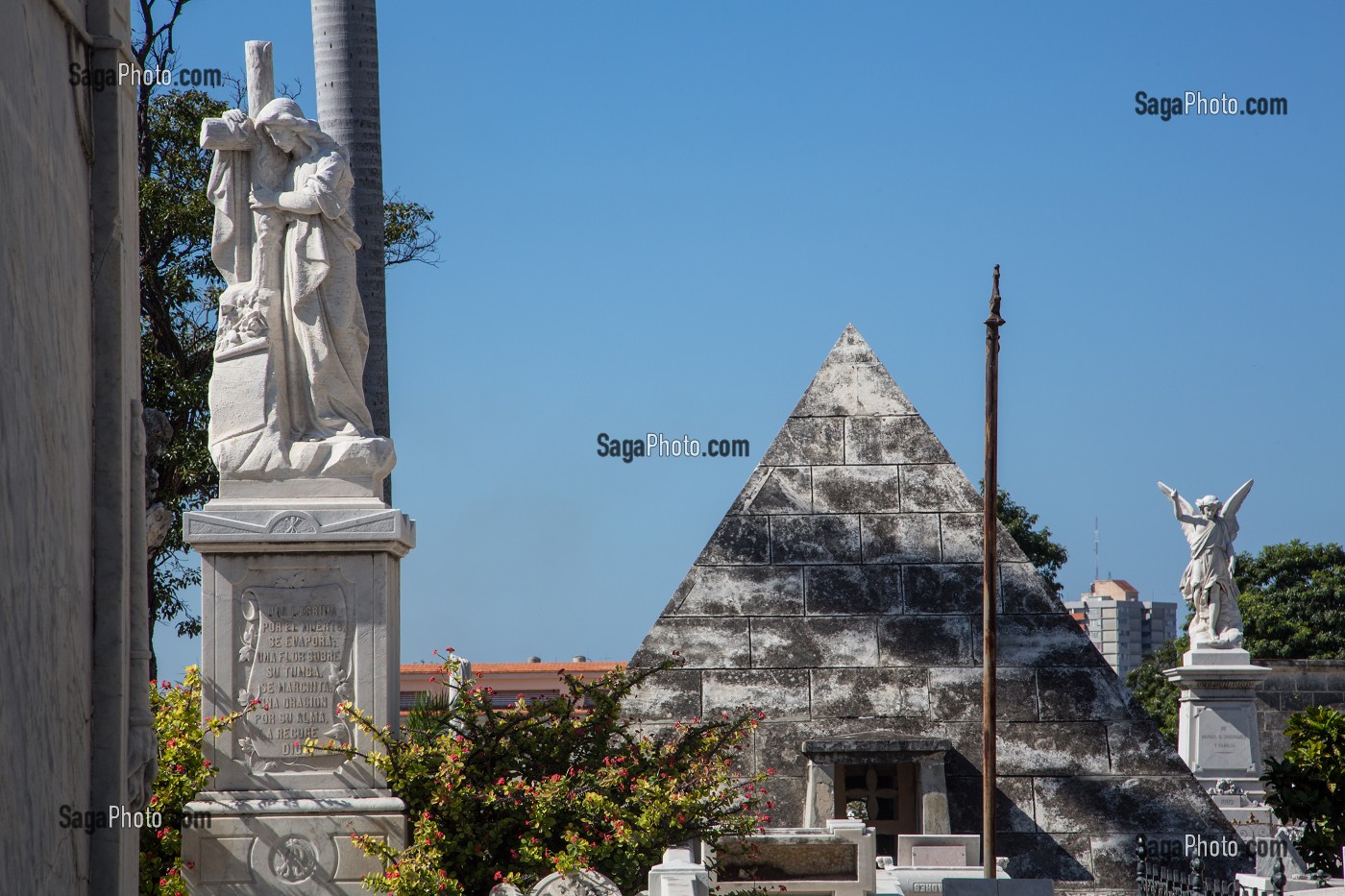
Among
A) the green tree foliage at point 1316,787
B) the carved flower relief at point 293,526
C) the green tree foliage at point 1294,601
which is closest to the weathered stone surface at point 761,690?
the green tree foliage at point 1316,787

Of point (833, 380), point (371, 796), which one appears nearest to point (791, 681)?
point (833, 380)

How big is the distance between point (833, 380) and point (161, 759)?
765cm

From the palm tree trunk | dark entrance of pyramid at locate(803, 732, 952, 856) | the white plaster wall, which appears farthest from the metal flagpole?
the white plaster wall

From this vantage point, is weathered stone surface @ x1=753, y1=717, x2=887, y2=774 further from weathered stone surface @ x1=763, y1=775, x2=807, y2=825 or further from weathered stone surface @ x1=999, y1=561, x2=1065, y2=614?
weathered stone surface @ x1=999, y1=561, x2=1065, y2=614

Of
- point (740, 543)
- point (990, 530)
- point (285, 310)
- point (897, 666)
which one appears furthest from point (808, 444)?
point (285, 310)

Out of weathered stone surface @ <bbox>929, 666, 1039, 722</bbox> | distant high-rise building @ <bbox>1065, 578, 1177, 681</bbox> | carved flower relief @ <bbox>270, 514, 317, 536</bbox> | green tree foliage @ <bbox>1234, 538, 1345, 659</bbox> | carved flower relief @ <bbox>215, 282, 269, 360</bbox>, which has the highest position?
carved flower relief @ <bbox>215, 282, 269, 360</bbox>

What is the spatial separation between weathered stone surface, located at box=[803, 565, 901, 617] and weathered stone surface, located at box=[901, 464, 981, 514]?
24.2 inches

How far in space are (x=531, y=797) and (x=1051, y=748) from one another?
6051 mm

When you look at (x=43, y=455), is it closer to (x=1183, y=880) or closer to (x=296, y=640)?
(x=296, y=640)

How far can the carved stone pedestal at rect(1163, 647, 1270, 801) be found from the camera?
63.2ft

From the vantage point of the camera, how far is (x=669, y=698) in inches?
538

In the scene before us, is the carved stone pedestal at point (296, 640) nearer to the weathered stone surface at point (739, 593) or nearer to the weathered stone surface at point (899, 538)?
the weathered stone surface at point (739, 593)

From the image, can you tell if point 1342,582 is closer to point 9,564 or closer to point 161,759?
point 161,759

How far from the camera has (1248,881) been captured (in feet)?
33.6
